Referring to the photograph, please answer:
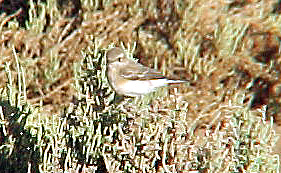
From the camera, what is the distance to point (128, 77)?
5.36 meters

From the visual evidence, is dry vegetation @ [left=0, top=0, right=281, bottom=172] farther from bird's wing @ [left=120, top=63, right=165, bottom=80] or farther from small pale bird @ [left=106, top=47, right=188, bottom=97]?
bird's wing @ [left=120, top=63, right=165, bottom=80]

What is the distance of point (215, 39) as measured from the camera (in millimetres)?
7098

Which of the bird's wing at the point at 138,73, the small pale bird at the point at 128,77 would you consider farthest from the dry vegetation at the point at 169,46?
the bird's wing at the point at 138,73

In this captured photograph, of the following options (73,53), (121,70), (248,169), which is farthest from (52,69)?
(248,169)

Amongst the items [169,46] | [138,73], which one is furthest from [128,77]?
[169,46]

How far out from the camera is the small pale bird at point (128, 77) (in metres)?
5.05

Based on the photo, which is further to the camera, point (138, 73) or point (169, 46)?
point (169, 46)

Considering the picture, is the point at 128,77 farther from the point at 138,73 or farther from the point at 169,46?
the point at 169,46

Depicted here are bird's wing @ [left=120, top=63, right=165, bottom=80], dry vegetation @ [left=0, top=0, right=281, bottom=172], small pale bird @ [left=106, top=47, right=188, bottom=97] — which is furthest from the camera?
dry vegetation @ [left=0, top=0, right=281, bottom=172]

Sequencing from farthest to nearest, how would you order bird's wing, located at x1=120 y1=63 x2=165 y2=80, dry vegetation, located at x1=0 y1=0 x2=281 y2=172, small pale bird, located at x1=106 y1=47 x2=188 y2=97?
dry vegetation, located at x1=0 y1=0 x2=281 y2=172 → bird's wing, located at x1=120 y1=63 x2=165 y2=80 → small pale bird, located at x1=106 y1=47 x2=188 y2=97

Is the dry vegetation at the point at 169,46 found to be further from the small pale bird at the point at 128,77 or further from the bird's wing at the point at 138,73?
the bird's wing at the point at 138,73

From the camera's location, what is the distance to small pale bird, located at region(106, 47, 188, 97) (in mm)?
5051

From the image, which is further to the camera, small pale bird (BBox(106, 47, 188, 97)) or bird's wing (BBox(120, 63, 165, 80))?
bird's wing (BBox(120, 63, 165, 80))

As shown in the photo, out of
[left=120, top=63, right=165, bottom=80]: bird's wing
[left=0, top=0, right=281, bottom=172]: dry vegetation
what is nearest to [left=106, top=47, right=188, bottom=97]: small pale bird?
Answer: [left=120, top=63, right=165, bottom=80]: bird's wing
